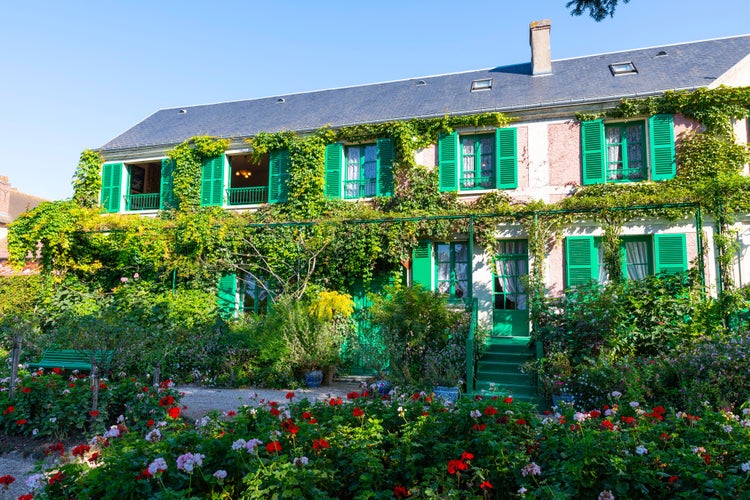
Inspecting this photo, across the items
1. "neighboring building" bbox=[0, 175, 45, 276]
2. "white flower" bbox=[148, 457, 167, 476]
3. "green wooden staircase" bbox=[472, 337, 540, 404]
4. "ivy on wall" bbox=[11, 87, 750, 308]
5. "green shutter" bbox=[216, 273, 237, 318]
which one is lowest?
"green wooden staircase" bbox=[472, 337, 540, 404]

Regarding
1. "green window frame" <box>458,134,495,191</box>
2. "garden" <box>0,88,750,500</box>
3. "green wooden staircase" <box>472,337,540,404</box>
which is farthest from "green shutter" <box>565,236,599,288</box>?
"green window frame" <box>458,134,495,191</box>

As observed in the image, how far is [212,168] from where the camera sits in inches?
510

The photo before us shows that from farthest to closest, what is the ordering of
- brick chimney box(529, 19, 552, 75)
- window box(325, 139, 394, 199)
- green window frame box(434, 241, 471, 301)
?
brick chimney box(529, 19, 552, 75) → window box(325, 139, 394, 199) → green window frame box(434, 241, 471, 301)

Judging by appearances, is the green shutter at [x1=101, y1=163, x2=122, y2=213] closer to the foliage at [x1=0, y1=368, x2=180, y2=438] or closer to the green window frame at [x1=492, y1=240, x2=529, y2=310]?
the foliage at [x1=0, y1=368, x2=180, y2=438]

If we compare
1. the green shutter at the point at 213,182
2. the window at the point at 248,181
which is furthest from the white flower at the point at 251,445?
the green shutter at the point at 213,182

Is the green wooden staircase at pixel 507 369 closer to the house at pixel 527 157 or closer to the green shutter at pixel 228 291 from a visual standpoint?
the house at pixel 527 157

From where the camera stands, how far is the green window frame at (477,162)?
11.2m

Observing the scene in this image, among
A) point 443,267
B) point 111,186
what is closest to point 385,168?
point 443,267

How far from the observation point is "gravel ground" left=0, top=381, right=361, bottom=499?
4.63m

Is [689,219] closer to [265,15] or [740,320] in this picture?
[740,320]

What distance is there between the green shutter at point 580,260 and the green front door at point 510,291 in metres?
0.82

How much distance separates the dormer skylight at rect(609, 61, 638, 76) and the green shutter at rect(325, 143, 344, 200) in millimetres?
6609

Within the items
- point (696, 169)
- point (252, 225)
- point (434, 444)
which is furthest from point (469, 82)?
point (434, 444)

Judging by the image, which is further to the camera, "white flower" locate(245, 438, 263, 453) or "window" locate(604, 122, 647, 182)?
"window" locate(604, 122, 647, 182)
